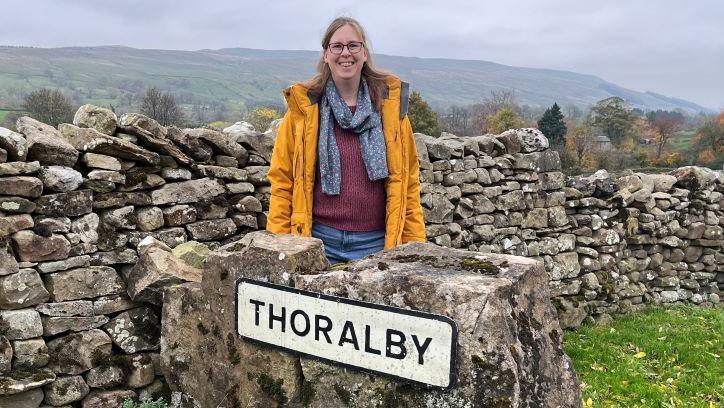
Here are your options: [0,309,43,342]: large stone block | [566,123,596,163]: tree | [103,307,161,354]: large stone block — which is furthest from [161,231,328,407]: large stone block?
[566,123,596,163]: tree

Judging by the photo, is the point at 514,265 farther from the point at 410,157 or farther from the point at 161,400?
the point at 161,400

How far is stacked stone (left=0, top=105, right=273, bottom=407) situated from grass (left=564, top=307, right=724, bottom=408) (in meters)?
4.37

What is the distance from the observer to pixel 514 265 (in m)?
2.96

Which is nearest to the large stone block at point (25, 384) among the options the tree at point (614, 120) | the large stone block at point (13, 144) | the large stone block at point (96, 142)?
the large stone block at point (13, 144)

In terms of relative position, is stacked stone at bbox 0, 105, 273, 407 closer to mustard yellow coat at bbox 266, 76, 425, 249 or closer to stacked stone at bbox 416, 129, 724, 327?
mustard yellow coat at bbox 266, 76, 425, 249

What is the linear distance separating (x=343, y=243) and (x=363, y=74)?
1.20 meters

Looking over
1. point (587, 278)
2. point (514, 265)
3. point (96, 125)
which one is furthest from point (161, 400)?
point (587, 278)

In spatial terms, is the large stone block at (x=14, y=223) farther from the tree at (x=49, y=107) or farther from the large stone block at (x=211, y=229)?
the tree at (x=49, y=107)

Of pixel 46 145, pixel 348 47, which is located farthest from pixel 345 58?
pixel 46 145

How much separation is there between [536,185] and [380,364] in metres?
5.84

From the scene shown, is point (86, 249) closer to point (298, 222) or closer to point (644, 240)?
point (298, 222)

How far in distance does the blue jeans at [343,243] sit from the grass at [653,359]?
3.29 metres

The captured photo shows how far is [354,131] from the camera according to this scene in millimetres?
3781

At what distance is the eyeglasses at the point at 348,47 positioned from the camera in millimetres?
3686
